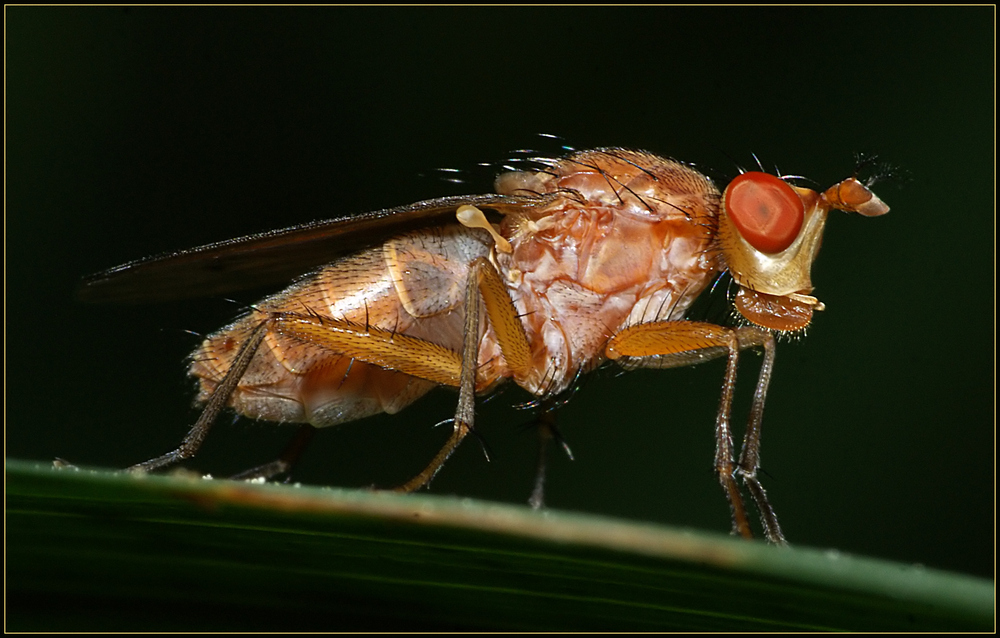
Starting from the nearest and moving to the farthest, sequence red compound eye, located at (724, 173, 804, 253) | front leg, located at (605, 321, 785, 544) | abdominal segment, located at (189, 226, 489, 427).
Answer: front leg, located at (605, 321, 785, 544) → red compound eye, located at (724, 173, 804, 253) → abdominal segment, located at (189, 226, 489, 427)

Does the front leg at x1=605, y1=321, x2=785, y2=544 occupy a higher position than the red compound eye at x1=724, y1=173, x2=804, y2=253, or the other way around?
the red compound eye at x1=724, y1=173, x2=804, y2=253

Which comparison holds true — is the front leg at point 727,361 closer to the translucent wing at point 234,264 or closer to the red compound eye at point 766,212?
the red compound eye at point 766,212

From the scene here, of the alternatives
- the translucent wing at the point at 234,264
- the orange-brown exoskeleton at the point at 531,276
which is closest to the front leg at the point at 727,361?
the orange-brown exoskeleton at the point at 531,276

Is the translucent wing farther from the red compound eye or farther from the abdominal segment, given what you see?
the red compound eye

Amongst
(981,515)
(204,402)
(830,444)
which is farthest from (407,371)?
(981,515)

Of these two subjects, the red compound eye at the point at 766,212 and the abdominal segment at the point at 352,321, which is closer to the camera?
the red compound eye at the point at 766,212

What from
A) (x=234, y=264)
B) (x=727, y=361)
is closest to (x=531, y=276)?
(x=727, y=361)

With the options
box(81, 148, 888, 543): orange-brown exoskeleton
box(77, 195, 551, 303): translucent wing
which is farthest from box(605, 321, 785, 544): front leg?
box(77, 195, 551, 303): translucent wing

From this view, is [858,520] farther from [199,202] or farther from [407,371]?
[199,202]
